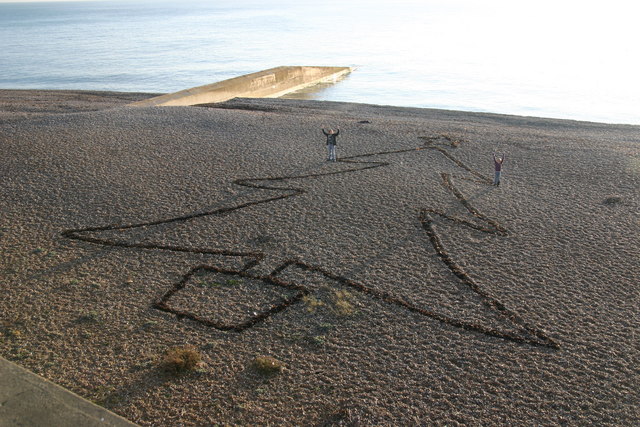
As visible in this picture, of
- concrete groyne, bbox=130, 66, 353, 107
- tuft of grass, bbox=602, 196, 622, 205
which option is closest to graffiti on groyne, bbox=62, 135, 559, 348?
tuft of grass, bbox=602, 196, 622, 205

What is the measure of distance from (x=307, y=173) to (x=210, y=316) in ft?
21.3

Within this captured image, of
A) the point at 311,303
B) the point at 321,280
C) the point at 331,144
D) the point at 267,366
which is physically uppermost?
the point at 331,144

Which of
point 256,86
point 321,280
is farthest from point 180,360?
point 256,86

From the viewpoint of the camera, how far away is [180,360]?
666 cm

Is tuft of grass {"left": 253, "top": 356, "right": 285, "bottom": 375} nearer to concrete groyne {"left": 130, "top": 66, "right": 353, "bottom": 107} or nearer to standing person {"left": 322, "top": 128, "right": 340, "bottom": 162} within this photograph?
standing person {"left": 322, "top": 128, "right": 340, "bottom": 162}

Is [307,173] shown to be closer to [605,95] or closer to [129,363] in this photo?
[129,363]

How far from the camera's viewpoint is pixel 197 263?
30.4ft

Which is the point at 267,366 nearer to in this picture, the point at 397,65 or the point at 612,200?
the point at 612,200

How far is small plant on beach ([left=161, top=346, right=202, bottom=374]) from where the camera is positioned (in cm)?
664

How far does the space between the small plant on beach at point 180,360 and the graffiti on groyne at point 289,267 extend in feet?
2.55

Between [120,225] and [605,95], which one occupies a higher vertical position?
[605,95]

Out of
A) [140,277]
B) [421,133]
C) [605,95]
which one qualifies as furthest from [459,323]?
[605,95]

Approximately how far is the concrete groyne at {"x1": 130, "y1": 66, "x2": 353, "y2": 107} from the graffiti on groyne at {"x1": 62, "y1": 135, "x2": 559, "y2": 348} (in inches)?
612

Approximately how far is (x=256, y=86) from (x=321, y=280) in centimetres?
3024
